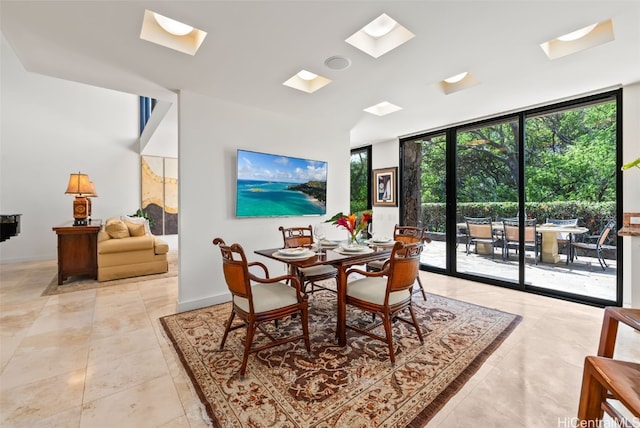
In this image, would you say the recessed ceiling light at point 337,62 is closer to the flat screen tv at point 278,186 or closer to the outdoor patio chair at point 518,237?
the flat screen tv at point 278,186

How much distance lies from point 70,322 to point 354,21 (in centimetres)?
383

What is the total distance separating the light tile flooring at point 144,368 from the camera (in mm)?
1578

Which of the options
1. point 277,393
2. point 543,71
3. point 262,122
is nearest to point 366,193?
point 262,122

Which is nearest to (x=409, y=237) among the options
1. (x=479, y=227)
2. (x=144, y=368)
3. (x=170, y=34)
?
(x=479, y=227)

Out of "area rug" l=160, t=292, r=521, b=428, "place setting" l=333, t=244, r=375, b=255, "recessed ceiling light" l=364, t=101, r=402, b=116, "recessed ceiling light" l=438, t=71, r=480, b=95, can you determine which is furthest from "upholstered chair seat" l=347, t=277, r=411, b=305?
"recessed ceiling light" l=364, t=101, r=402, b=116

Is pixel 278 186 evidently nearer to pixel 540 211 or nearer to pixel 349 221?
pixel 349 221

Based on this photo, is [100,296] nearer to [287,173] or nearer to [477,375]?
[287,173]

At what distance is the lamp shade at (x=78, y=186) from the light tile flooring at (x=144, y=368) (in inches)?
65.8

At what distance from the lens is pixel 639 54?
7.83 feet

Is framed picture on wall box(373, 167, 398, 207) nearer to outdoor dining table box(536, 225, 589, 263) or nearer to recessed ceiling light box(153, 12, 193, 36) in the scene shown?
outdoor dining table box(536, 225, 589, 263)

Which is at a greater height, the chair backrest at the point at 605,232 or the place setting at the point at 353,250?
the chair backrest at the point at 605,232

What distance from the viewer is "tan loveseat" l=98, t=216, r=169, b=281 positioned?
4.30 metres

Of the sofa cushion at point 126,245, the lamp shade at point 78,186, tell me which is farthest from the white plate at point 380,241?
the lamp shade at point 78,186

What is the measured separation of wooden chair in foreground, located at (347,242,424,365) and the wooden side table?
4.34 metres
